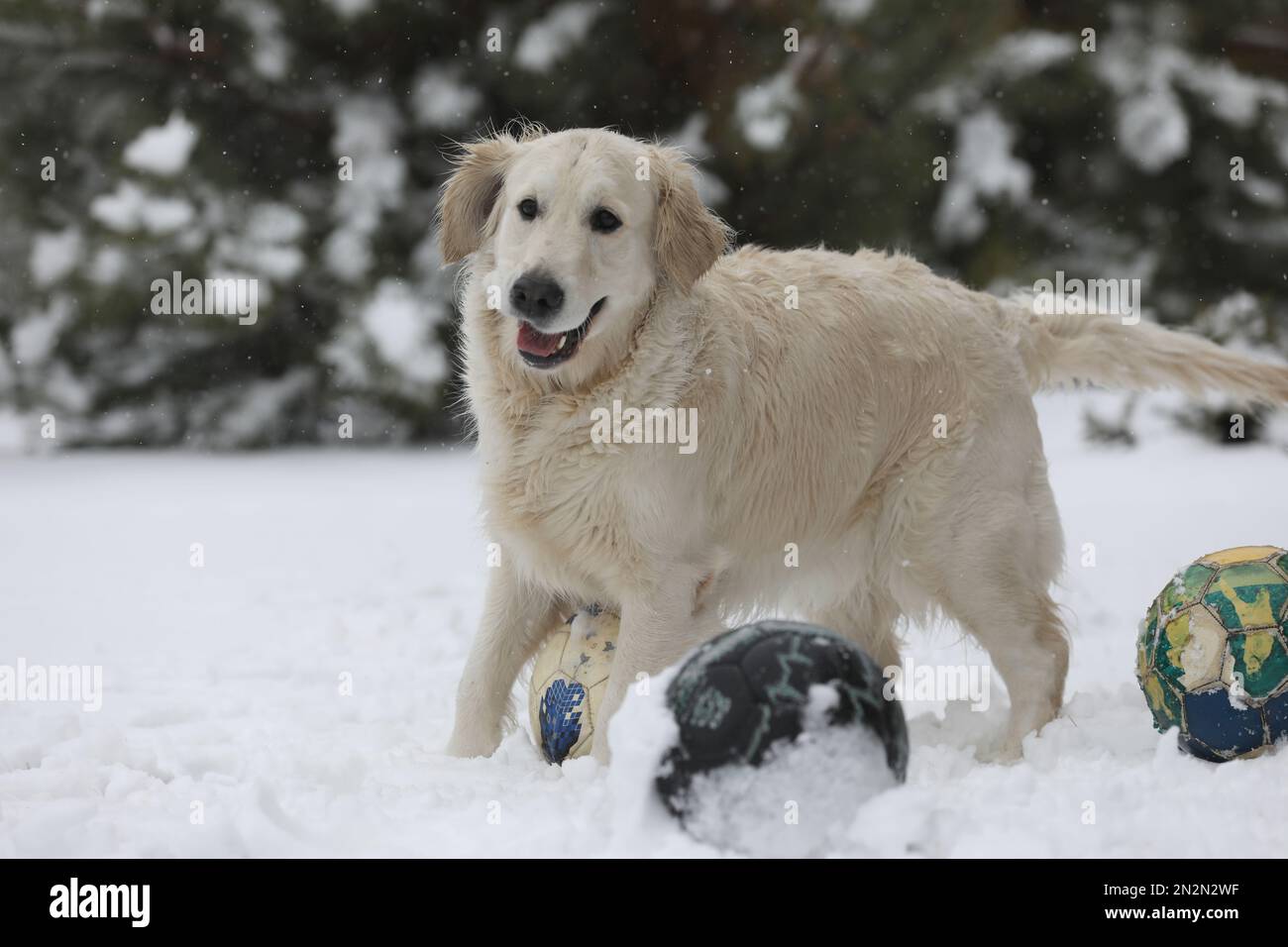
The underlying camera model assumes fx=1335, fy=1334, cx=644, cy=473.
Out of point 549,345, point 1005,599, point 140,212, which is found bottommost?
point 1005,599

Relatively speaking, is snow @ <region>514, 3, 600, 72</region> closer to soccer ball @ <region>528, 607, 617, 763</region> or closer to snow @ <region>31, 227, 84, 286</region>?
snow @ <region>31, 227, 84, 286</region>

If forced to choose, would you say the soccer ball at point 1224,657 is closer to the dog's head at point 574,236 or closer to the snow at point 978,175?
the dog's head at point 574,236

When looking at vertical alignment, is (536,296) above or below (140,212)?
below

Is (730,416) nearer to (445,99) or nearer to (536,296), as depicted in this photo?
(536,296)

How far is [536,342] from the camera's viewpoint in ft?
13.6

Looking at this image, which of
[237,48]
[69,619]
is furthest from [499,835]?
[237,48]

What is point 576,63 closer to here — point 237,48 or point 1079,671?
point 237,48

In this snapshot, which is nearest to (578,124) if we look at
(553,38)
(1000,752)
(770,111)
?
(553,38)

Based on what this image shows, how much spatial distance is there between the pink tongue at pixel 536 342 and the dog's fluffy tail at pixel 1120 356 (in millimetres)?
1950

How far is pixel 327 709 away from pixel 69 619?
2223 mm

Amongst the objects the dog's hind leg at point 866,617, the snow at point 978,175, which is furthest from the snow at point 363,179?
the dog's hind leg at point 866,617

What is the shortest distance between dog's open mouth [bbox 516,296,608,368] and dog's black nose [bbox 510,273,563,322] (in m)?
0.06

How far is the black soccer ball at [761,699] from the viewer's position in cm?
299

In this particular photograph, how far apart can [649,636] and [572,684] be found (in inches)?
14.0
